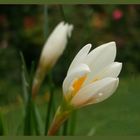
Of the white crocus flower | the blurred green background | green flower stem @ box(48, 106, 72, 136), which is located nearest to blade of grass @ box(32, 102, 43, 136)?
the white crocus flower

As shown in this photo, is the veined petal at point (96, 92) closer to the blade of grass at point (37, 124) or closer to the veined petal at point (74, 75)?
the veined petal at point (74, 75)

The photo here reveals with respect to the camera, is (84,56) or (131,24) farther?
(131,24)

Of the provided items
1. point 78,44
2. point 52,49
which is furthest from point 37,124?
point 78,44

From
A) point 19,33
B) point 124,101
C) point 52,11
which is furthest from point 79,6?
point 124,101

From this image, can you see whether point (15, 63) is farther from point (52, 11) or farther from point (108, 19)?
point (108, 19)

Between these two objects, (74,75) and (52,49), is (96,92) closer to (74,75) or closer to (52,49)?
(74,75)

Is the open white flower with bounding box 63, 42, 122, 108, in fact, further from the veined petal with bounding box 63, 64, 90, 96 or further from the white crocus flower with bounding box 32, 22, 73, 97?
the white crocus flower with bounding box 32, 22, 73, 97
